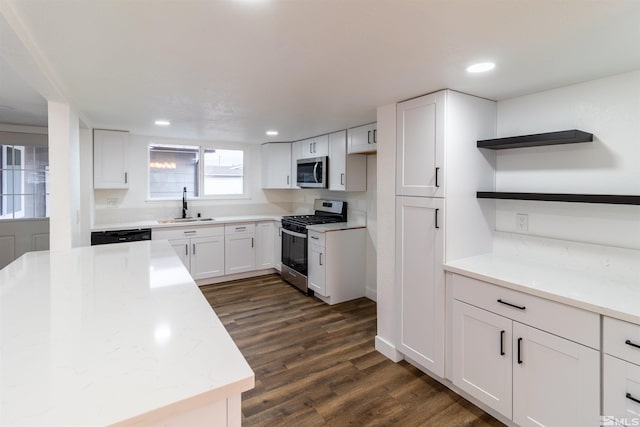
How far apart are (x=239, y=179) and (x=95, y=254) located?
329 centimetres

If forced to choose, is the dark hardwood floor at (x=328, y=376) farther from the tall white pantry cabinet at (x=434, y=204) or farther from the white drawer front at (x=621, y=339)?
the white drawer front at (x=621, y=339)

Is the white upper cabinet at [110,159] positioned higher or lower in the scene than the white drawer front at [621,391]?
higher

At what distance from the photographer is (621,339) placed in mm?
1437

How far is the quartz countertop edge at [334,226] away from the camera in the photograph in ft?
12.6

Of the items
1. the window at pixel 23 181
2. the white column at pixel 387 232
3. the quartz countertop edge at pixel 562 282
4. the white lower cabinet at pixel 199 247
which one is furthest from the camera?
the white lower cabinet at pixel 199 247

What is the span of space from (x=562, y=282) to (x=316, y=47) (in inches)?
76.6

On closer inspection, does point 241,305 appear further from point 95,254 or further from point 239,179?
point 239,179

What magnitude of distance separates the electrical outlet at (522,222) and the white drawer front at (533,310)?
2.39ft

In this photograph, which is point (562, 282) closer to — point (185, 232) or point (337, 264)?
point (337, 264)

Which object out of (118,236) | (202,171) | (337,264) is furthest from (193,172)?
(337,264)

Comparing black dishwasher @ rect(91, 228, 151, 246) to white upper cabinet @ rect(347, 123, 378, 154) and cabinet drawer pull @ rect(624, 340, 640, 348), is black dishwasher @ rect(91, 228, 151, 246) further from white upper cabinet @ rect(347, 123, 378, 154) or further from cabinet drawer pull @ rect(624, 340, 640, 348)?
cabinet drawer pull @ rect(624, 340, 640, 348)

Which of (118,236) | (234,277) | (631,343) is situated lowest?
(234,277)

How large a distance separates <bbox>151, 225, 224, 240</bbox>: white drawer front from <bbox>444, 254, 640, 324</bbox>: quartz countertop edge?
3.35 m

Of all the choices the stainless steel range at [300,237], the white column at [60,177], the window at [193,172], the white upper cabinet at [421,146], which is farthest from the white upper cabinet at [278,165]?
the white column at [60,177]
